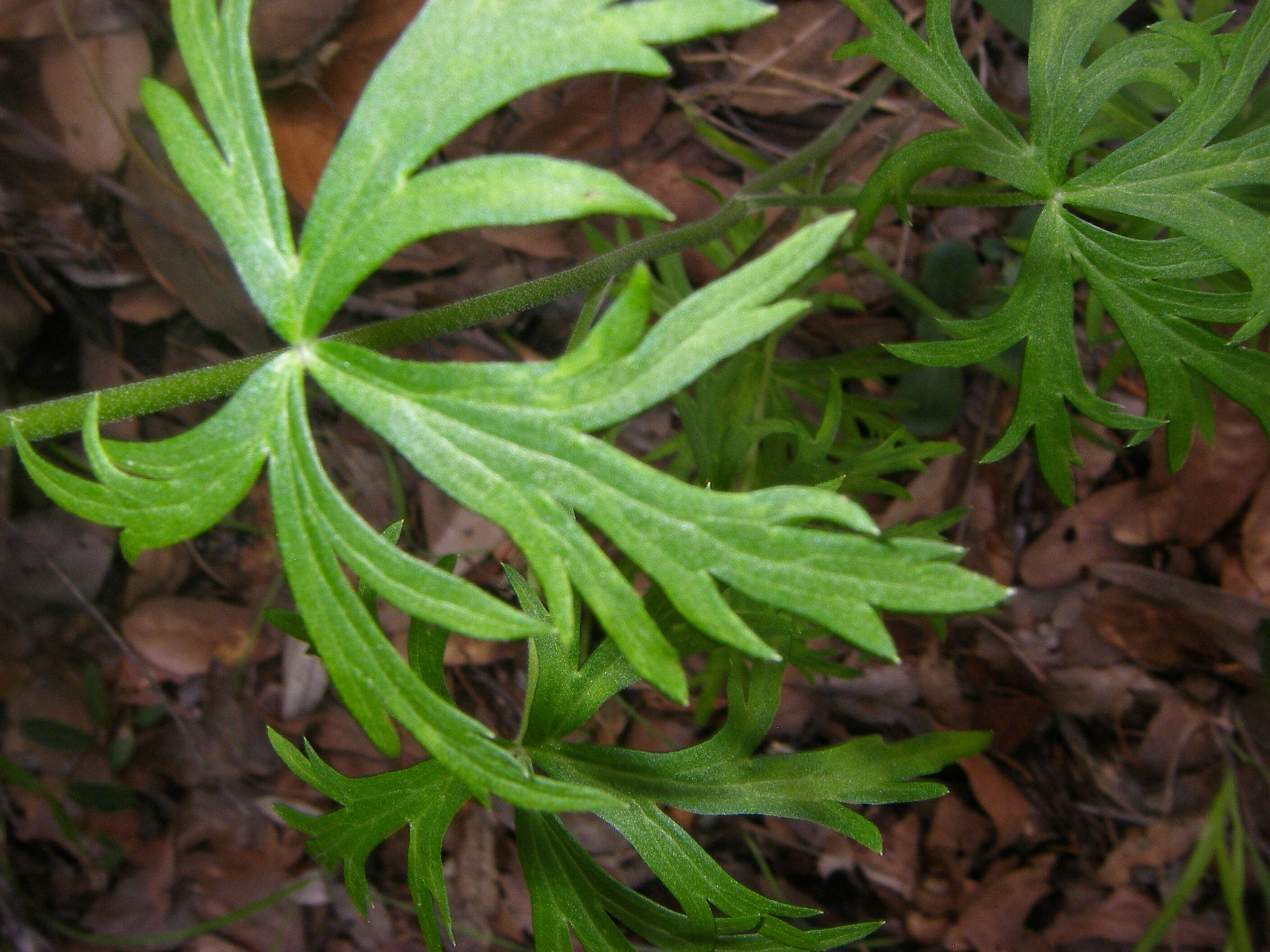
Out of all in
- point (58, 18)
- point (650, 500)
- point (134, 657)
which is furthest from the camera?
point (134, 657)

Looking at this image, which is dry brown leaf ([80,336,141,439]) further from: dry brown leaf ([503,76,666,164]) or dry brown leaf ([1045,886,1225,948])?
dry brown leaf ([1045,886,1225,948])

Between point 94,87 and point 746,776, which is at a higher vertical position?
point 94,87

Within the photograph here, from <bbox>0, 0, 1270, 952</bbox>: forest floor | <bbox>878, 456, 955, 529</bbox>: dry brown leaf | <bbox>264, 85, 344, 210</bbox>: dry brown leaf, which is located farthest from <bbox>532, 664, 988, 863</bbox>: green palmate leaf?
<bbox>264, 85, 344, 210</bbox>: dry brown leaf

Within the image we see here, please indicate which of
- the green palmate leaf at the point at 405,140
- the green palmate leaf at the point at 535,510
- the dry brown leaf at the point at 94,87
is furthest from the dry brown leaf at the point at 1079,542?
the dry brown leaf at the point at 94,87

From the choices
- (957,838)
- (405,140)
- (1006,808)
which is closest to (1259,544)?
(1006,808)

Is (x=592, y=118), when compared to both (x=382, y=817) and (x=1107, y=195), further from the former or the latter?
(x=382, y=817)

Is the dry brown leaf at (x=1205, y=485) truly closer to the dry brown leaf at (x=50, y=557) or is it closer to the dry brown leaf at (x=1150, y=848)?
the dry brown leaf at (x=1150, y=848)
